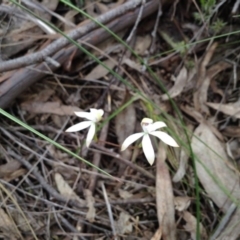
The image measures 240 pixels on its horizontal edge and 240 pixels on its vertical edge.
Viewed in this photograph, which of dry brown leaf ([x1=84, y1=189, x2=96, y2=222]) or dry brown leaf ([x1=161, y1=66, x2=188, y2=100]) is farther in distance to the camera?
dry brown leaf ([x1=161, y1=66, x2=188, y2=100])

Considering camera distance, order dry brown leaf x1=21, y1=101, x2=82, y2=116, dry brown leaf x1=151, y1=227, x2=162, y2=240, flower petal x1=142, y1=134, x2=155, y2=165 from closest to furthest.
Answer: flower petal x1=142, y1=134, x2=155, y2=165
dry brown leaf x1=151, y1=227, x2=162, y2=240
dry brown leaf x1=21, y1=101, x2=82, y2=116

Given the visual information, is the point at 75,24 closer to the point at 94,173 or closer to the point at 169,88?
the point at 169,88

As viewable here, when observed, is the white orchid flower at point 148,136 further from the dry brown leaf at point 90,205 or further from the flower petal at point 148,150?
the dry brown leaf at point 90,205

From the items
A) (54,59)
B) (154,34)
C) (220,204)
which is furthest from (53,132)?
(220,204)

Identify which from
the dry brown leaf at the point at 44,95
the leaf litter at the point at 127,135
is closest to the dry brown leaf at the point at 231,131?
the leaf litter at the point at 127,135

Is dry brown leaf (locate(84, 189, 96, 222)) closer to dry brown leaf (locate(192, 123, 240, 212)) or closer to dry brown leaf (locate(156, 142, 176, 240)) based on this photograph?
dry brown leaf (locate(156, 142, 176, 240))

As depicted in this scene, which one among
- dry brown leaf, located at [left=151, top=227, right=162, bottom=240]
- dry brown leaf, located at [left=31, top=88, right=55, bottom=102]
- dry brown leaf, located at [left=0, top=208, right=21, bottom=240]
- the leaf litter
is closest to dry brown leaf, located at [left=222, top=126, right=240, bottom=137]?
the leaf litter

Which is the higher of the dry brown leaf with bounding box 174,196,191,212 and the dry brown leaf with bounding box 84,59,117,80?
the dry brown leaf with bounding box 84,59,117,80
